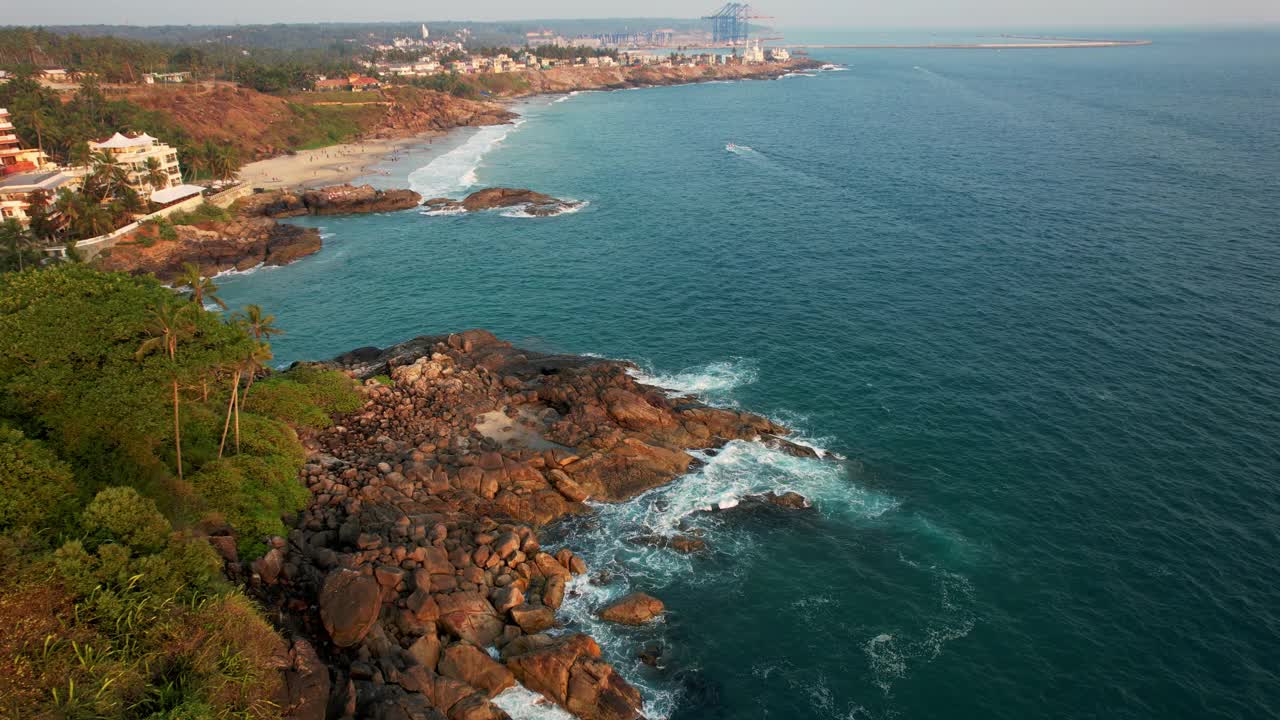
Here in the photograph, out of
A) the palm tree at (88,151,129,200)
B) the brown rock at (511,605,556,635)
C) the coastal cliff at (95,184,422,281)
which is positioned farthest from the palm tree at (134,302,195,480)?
the palm tree at (88,151,129,200)

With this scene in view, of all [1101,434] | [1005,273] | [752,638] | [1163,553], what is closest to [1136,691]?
[1163,553]

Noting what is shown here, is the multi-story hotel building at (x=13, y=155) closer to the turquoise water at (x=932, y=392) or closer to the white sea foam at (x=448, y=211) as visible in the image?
the turquoise water at (x=932, y=392)

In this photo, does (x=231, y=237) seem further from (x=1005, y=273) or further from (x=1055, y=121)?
(x=1055, y=121)

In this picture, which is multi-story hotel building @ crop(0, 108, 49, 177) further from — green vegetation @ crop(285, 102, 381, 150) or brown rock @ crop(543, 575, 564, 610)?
brown rock @ crop(543, 575, 564, 610)

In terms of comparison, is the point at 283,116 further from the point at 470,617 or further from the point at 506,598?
the point at 470,617

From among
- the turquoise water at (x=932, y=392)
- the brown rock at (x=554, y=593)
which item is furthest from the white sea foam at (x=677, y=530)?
the brown rock at (x=554, y=593)

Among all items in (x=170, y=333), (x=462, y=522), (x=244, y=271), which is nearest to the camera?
(x=170, y=333)

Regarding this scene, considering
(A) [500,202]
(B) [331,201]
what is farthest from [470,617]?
(B) [331,201]

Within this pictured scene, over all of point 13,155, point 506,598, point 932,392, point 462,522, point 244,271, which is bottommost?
point 506,598
